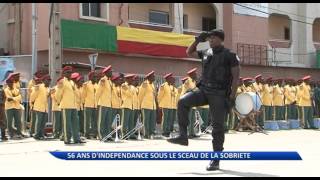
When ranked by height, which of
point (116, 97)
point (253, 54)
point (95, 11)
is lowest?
point (116, 97)

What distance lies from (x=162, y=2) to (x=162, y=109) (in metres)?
13.5

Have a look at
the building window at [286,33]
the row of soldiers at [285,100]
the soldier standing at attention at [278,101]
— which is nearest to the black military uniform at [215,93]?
the row of soldiers at [285,100]

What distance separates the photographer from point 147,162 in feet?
29.6

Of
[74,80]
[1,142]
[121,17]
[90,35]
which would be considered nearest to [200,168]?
[74,80]

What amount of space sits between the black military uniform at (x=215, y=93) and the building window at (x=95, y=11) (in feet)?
56.7

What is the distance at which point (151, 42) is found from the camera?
1007 inches

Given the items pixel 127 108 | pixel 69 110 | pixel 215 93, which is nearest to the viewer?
pixel 215 93

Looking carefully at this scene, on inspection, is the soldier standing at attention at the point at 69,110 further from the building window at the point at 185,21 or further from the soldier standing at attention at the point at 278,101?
the building window at the point at 185,21

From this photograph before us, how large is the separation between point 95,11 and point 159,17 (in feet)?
16.0

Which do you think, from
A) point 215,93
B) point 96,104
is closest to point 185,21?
point 96,104

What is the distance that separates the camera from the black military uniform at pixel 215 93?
786cm

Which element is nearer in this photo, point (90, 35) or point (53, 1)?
point (53, 1)

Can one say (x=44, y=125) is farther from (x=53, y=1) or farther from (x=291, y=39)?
(x=291, y=39)

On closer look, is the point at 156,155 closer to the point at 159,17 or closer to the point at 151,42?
the point at 151,42
